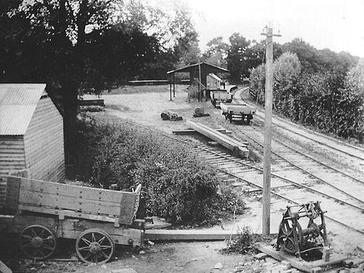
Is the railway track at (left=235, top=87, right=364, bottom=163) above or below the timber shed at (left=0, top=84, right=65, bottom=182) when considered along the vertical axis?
below

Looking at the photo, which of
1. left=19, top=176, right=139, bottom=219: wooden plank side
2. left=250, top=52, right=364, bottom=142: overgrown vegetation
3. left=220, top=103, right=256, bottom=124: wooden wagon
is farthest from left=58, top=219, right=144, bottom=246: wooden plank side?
left=250, top=52, right=364, bottom=142: overgrown vegetation

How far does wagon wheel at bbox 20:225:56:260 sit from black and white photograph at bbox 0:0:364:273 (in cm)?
4

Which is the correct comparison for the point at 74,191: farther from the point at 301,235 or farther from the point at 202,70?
the point at 202,70

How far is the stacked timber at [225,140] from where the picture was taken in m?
20.8

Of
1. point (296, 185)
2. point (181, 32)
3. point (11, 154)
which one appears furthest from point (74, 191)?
point (181, 32)

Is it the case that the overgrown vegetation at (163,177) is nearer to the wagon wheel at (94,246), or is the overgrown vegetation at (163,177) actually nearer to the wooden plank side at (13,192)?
the wagon wheel at (94,246)

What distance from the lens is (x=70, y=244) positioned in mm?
11172

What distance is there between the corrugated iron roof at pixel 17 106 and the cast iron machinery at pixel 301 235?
29.1ft

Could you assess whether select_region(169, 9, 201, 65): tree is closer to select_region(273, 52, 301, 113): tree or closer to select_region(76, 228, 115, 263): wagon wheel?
select_region(273, 52, 301, 113): tree

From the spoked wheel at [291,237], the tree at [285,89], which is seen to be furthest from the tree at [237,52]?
the spoked wheel at [291,237]

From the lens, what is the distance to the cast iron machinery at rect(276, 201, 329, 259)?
985 cm

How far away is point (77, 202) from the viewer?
33.8 feet

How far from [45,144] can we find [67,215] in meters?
7.10

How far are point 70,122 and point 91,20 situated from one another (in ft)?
19.0
